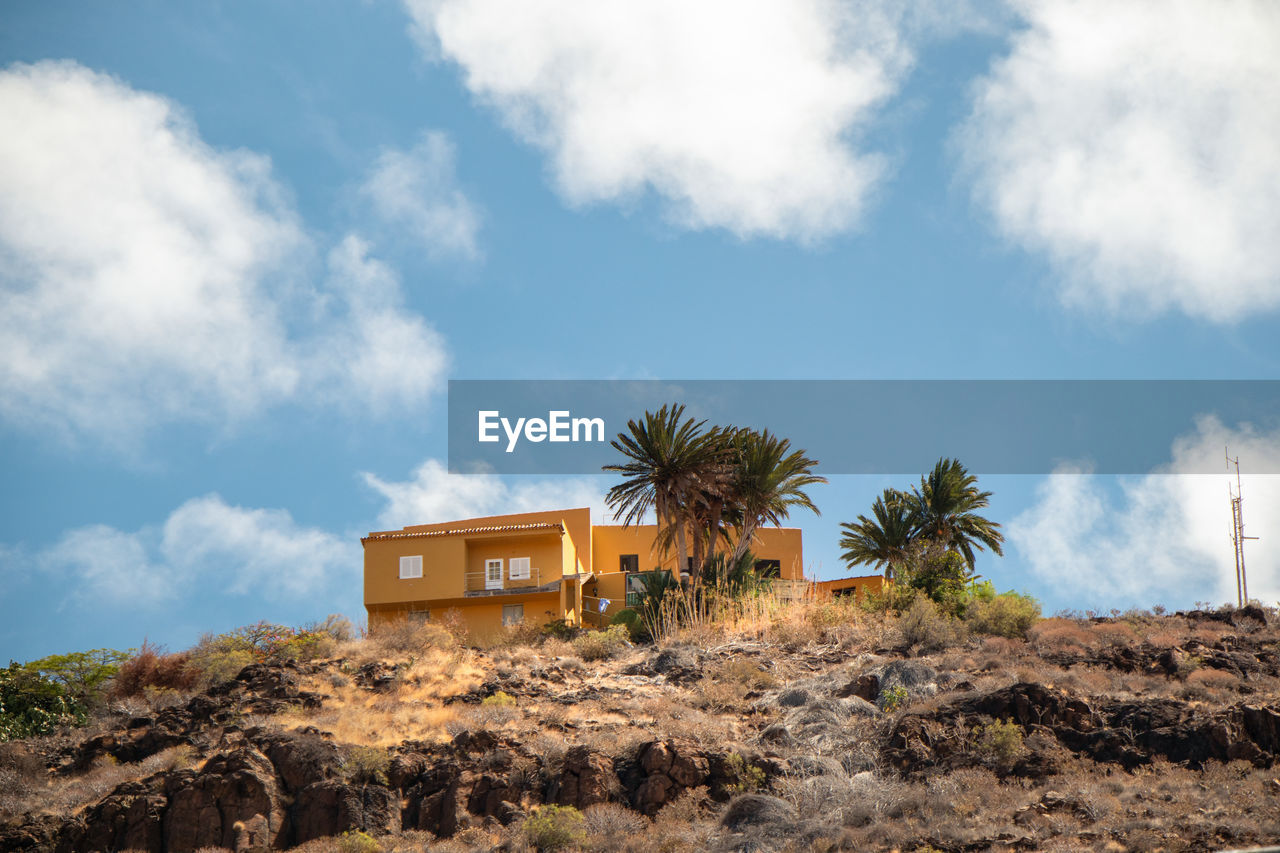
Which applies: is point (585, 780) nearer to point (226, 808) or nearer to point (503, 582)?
point (226, 808)

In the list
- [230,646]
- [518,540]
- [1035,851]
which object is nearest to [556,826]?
[1035,851]

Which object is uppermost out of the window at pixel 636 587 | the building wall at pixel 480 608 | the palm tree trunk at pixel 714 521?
the palm tree trunk at pixel 714 521

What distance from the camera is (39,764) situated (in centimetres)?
2094

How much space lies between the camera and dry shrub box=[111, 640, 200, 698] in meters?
27.9

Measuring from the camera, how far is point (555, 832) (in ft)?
54.4

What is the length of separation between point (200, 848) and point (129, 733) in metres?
6.14

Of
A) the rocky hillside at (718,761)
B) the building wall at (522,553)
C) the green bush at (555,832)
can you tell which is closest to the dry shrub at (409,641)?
the rocky hillside at (718,761)

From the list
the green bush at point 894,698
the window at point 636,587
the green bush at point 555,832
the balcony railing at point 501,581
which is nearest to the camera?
the green bush at point 555,832

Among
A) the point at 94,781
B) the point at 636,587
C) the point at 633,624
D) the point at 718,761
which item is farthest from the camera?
the point at 636,587

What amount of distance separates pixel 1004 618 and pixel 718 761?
41.4 ft

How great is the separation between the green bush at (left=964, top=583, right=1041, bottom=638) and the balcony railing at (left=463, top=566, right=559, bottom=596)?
790 inches

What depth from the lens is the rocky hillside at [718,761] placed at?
16.0 metres

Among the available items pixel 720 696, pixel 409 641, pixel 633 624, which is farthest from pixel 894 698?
pixel 409 641

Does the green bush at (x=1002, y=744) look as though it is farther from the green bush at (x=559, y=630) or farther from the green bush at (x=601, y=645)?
the green bush at (x=559, y=630)
